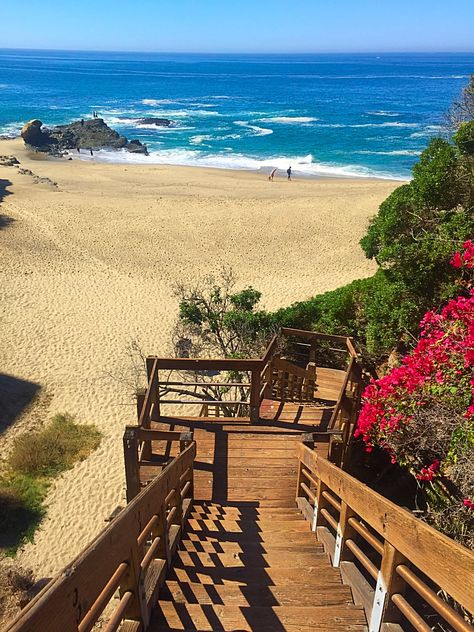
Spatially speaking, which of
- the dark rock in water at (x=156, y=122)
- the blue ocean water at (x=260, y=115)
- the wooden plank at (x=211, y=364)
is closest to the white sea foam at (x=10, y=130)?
the blue ocean water at (x=260, y=115)

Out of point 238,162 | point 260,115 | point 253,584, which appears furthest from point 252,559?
point 260,115

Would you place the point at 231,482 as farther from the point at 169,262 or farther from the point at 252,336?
the point at 169,262

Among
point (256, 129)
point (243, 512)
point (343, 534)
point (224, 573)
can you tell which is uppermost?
point (343, 534)

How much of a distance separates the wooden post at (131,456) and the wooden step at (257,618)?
1891mm

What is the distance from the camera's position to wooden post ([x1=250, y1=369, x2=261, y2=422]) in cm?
696

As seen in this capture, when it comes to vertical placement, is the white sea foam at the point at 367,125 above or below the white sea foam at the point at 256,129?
above

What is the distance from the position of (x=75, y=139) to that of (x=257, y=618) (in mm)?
58105

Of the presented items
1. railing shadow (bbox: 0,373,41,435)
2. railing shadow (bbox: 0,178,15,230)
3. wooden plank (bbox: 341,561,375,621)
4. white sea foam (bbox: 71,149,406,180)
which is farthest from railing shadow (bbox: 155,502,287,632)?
white sea foam (bbox: 71,149,406,180)

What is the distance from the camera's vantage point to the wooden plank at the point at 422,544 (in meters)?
1.88

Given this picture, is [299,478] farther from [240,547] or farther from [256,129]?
[256,129]

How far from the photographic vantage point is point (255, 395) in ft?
23.4

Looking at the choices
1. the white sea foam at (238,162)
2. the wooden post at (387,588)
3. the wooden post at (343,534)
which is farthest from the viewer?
the white sea foam at (238,162)

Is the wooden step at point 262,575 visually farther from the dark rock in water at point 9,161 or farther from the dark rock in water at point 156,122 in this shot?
the dark rock in water at point 156,122

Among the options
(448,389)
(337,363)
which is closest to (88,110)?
(337,363)
